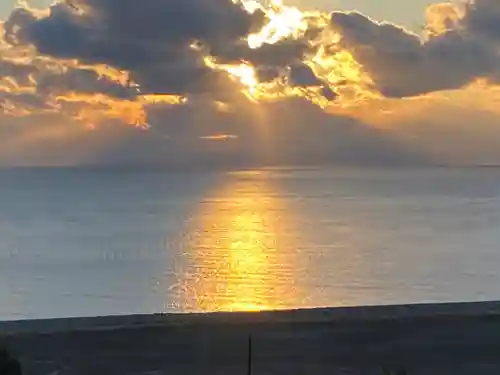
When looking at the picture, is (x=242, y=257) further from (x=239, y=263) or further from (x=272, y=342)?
(x=272, y=342)

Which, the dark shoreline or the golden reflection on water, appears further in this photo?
the golden reflection on water

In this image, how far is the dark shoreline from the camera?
406 inches

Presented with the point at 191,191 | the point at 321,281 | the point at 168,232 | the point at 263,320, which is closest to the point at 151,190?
the point at 191,191

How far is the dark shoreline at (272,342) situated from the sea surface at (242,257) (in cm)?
2118

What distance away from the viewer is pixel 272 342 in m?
11.5

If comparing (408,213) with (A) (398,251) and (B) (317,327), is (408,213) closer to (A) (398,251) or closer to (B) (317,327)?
(A) (398,251)

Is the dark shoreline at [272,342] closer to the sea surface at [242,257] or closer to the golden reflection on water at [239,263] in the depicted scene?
the golden reflection on water at [239,263]

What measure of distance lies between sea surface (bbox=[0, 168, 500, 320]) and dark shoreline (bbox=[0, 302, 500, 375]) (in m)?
21.2

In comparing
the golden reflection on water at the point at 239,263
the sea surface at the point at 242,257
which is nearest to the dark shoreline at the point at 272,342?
the golden reflection on water at the point at 239,263

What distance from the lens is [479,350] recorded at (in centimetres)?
1120

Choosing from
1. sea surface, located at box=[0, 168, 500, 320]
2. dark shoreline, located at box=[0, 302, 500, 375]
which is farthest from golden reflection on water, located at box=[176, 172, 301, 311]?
dark shoreline, located at box=[0, 302, 500, 375]

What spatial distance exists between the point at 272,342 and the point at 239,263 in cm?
3962

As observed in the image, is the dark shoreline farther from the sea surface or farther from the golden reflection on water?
the sea surface

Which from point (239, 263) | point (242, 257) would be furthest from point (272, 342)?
point (242, 257)
